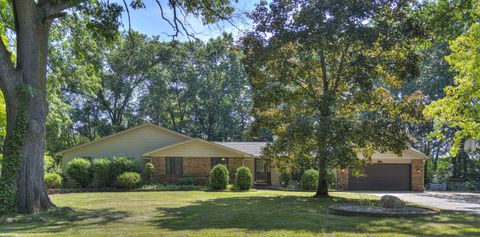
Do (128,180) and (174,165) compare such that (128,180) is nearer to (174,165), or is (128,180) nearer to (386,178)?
(174,165)

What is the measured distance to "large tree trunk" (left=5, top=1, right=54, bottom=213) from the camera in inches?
464

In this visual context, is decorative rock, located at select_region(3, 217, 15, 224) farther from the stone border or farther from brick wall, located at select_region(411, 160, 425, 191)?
brick wall, located at select_region(411, 160, 425, 191)

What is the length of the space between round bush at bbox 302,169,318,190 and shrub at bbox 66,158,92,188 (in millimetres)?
13043

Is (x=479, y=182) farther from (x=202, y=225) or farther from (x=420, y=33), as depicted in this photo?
(x=202, y=225)

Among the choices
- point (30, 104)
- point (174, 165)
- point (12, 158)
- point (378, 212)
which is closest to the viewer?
point (12, 158)

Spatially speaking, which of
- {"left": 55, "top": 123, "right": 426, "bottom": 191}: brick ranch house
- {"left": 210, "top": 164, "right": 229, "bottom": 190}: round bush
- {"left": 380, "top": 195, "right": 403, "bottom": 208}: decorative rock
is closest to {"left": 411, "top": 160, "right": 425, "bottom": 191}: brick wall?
{"left": 55, "top": 123, "right": 426, "bottom": 191}: brick ranch house

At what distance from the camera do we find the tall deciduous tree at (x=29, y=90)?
1148 centimetres

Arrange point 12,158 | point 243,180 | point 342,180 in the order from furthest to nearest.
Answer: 1. point 342,180
2. point 243,180
3. point 12,158

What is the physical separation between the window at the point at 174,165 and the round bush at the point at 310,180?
25.9 ft

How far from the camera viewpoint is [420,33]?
16.4 meters

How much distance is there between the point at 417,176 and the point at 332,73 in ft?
46.3

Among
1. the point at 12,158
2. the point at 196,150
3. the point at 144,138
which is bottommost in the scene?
the point at 196,150

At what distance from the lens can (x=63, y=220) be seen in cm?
1100

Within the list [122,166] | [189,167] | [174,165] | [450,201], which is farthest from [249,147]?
[450,201]
